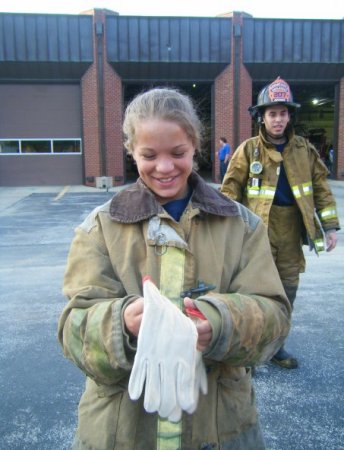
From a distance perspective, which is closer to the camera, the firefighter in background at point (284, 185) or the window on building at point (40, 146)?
the firefighter in background at point (284, 185)

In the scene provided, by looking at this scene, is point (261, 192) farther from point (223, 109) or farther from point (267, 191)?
point (223, 109)

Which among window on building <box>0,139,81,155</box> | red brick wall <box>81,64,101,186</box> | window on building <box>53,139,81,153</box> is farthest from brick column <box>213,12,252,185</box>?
window on building <box>0,139,81,155</box>

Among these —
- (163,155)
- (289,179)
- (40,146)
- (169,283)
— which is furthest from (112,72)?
(169,283)

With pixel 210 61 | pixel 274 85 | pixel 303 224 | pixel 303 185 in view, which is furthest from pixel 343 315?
pixel 210 61

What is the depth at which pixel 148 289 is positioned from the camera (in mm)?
1196

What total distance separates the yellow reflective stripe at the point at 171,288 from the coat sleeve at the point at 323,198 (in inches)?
95.0

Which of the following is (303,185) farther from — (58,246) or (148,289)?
(58,246)

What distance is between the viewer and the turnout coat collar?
→ 59.7 inches

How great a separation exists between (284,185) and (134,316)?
246 centimetres

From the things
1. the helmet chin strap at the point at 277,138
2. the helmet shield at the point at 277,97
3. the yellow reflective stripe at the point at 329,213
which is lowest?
the yellow reflective stripe at the point at 329,213

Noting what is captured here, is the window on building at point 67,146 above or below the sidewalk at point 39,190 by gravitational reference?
above

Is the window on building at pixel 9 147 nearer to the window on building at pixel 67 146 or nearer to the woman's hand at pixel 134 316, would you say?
the window on building at pixel 67 146

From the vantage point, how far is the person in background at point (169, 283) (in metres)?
1.38

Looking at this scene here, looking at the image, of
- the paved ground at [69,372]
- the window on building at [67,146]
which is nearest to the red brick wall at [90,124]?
the window on building at [67,146]
